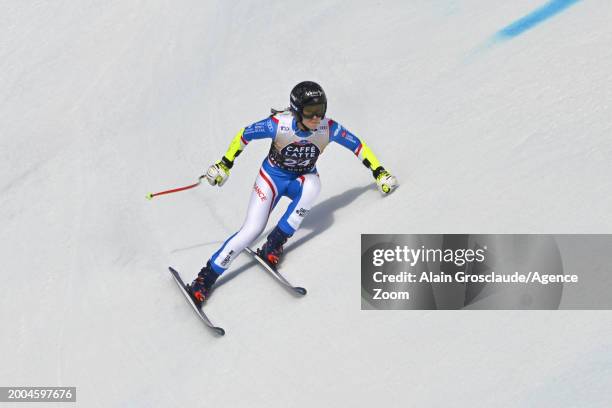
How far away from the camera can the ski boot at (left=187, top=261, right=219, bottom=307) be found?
23.6 feet

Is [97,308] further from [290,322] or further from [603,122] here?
[603,122]

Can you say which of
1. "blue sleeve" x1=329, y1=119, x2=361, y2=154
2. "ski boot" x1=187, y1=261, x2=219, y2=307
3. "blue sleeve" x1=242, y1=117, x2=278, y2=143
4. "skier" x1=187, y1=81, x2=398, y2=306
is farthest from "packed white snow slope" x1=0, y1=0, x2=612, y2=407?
"blue sleeve" x1=242, y1=117, x2=278, y2=143

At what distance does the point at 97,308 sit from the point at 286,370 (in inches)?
93.5

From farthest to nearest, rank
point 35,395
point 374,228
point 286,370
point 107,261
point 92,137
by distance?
point 92,137
point 107,261
point 374,228
point 35,395
point 286,370

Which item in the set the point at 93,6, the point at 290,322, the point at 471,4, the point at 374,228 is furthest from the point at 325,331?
the point at 93,6

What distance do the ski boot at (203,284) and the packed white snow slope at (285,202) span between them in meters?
0.17

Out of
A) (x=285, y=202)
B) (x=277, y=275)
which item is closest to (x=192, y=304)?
(x=277, y=275)

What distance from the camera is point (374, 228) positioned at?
288 inches

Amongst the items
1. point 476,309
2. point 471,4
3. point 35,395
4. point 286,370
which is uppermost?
point 471,4

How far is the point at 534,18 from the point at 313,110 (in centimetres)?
416

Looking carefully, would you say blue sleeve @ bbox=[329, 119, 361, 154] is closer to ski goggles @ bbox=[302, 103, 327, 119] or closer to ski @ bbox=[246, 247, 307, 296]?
ski goggles @ bbox=[302, 103, 327, 119]

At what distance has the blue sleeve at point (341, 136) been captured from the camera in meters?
7.41

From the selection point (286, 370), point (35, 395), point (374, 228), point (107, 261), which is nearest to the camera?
point (286, 370)

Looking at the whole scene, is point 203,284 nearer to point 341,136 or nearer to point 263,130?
point 263,130
